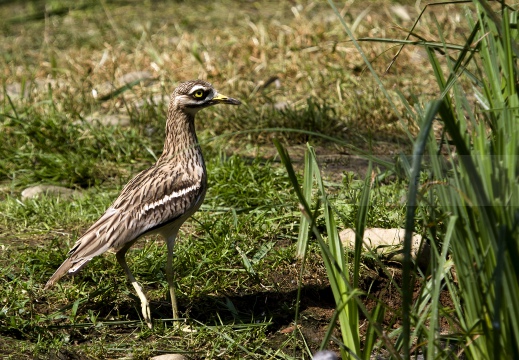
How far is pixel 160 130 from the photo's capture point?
263 inches

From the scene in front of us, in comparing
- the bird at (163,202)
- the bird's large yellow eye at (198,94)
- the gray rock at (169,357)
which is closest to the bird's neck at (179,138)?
the bird at (163,202)

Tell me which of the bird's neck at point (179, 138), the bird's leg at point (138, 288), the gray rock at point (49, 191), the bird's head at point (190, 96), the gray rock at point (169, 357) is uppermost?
the bird's head at point (190, 96)

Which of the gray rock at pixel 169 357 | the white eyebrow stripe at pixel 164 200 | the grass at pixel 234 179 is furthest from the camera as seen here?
the white eyebrow stripe at pixel 164 200

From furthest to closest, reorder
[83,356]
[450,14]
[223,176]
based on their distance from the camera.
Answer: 1. [450,14]
2. [223,176]
3. [83,356]

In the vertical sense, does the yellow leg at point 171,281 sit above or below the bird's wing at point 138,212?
below

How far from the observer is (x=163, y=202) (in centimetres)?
456

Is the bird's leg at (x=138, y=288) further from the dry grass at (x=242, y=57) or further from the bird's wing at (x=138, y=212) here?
the dry grass at (x=242, y=57)

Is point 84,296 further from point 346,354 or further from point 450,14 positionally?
point 450,14

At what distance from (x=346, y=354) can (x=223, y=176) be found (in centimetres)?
251

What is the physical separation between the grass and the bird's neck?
0.52 meters

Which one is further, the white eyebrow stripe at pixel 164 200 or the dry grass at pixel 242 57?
the dry grass at pixel 242 57

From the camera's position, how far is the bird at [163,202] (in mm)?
4375

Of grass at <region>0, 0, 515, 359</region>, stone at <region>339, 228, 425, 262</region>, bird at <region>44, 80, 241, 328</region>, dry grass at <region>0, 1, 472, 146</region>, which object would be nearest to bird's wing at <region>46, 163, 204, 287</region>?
bird at <region>44, 80, 241, 328</region>

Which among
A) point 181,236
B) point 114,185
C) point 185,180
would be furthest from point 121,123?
point 185,180
